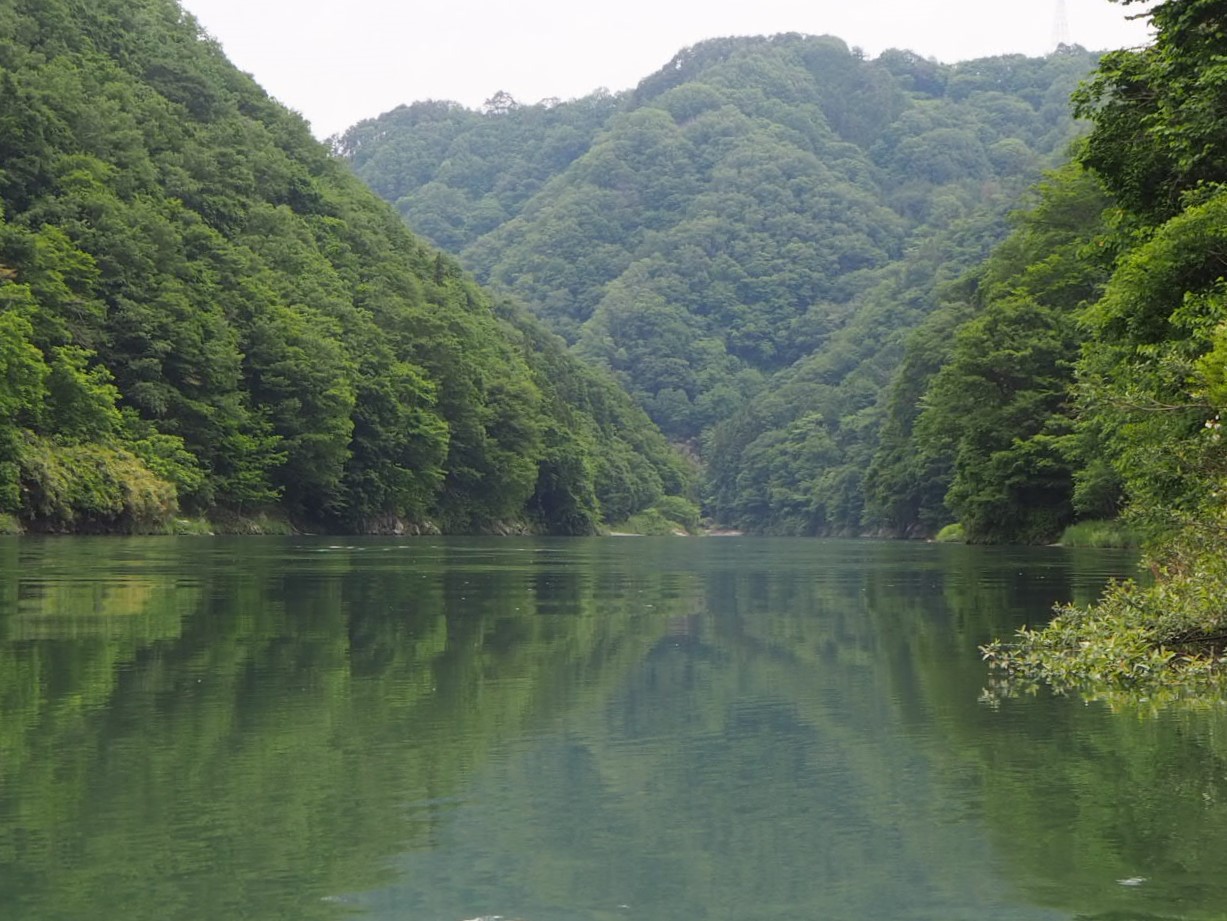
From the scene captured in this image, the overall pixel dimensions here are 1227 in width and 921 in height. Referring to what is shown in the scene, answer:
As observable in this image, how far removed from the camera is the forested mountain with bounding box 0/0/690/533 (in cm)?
7044

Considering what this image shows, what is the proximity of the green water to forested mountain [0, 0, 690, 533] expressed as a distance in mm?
48591

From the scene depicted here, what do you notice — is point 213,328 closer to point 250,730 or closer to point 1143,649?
point 250,730

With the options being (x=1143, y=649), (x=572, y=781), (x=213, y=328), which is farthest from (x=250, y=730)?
(x=213, y=328)

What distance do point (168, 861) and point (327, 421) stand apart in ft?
273

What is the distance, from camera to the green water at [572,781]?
7430 mm

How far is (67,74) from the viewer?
92.6m

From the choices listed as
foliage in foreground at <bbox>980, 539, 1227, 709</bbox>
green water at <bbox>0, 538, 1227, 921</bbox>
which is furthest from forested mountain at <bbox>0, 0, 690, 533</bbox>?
foliage in foreground at <bbox>980, 539, 1227, 709</bbox>

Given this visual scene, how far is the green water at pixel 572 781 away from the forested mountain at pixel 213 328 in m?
48.6

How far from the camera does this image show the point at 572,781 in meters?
10.0

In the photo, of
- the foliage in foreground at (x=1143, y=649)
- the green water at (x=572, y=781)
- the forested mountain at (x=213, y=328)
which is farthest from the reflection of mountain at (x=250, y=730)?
the forested mountain at (x=213, y=328)

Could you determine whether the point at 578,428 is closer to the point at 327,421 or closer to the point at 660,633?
the point at 327,421

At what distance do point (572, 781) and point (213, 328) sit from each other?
78.7 meters

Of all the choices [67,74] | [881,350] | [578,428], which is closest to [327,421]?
[67,74]

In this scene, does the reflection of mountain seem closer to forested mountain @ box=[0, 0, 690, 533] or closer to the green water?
the green water
